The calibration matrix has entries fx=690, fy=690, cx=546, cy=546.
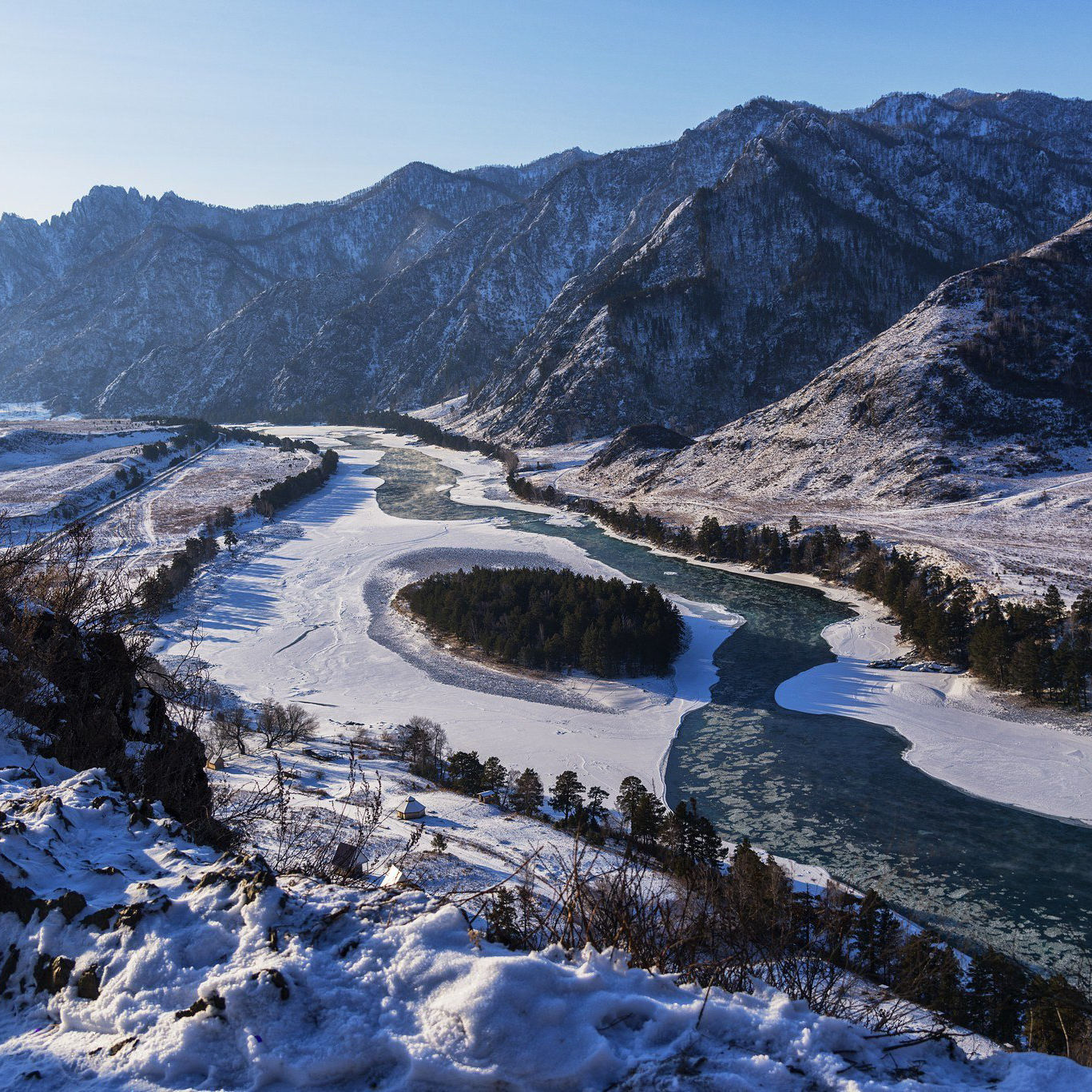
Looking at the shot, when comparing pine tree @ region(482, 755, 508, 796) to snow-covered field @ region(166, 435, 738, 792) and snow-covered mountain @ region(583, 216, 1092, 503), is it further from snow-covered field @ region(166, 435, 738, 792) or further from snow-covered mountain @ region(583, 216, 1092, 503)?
snow-covered mountain @ region(583, 216, 1092, 503)

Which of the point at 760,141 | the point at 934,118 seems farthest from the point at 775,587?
the point at 934,118

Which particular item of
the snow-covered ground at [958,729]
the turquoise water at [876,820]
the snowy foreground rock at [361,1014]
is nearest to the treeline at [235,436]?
the snow-covered ground at [958,729]

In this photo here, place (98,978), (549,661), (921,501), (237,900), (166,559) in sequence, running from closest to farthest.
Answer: (98,978)
(237,900)
(549,661)
(166,559)
(921,501)

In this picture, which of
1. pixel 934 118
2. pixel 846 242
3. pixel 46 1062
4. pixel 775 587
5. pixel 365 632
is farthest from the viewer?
pixel 934 118

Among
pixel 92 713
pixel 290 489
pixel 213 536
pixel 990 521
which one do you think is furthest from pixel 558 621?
pixel 290 489

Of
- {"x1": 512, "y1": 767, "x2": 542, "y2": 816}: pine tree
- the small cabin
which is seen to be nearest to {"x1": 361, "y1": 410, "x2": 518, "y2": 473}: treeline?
{"x1": 512, "y1": 767, "x2": 542, "y2": 816}: pine tree

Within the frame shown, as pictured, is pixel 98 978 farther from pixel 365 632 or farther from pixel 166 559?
pixel 166 559
